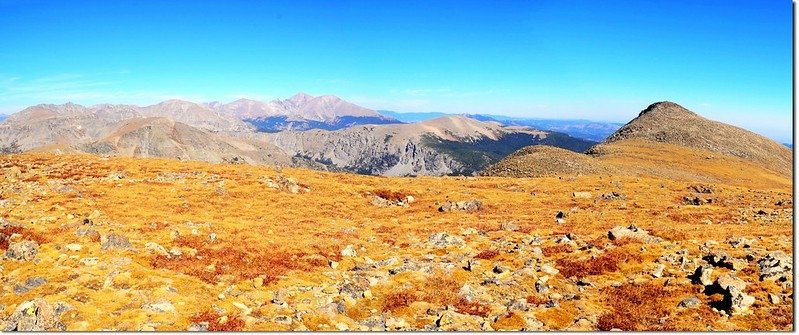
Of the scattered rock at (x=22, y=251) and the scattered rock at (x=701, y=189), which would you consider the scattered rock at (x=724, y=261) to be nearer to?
the scattered rock at (x=22, y=251)

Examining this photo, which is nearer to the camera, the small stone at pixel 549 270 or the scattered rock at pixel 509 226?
the small stone at pixel 549 270

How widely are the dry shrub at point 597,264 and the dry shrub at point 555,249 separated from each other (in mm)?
1532

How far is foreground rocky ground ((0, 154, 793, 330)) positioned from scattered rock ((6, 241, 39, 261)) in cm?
7

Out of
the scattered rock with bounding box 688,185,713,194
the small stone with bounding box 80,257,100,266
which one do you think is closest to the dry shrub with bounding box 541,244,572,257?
the small stone with bounding box 80,257,100,266

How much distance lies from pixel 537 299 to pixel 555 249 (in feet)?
27.3

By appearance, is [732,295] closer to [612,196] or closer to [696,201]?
[612,196]

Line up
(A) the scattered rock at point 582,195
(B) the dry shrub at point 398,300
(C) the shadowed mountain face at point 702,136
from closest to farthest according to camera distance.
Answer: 1. (B) the dry shrub at point 398,300
2. (A) the scattered rock at point 582,195
3. (C) the shadowed mountain face at point 702,136

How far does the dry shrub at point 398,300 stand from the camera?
19.4 m

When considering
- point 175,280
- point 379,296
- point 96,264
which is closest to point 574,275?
point 379,296

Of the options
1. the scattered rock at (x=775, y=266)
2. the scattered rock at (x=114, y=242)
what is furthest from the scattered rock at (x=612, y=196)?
the scattered rock at (x=114, y=242)

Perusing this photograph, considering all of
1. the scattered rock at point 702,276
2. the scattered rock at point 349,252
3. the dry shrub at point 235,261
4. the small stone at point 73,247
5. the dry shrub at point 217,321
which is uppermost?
the scattered rock at point 702,276

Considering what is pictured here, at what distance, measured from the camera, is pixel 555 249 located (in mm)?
27453

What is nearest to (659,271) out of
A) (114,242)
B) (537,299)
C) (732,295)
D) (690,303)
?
(690,303)

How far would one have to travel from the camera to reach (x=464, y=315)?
1819cm
